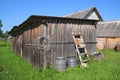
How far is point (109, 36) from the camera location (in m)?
27.9

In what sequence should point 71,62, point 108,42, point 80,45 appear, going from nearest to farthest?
point 71,62 → point 80,45 → point 108,42

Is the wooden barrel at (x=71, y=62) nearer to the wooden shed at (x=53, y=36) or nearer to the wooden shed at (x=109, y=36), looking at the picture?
the wooden shed at (x=53, y=36)

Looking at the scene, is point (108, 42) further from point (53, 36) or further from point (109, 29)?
point (53, 36)

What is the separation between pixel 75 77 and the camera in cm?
955

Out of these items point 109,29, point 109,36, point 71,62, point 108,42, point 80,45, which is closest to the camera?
point 71,62

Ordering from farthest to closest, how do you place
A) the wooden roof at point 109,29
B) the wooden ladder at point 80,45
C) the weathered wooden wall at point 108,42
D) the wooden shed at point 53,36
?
the wooden roof at point 109,29 < the weathered wooden wall at point 108,42 < the wooden ladder at point 80,45 < the wooden shed at point 53,36

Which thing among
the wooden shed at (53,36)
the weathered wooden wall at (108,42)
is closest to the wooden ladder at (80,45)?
the wooden shed at (53,36)

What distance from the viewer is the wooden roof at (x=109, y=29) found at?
91.2 ft

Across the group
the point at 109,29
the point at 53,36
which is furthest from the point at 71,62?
the point at 109,29

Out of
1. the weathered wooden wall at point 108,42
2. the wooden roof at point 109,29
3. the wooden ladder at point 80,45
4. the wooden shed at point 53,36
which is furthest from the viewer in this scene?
the wooden roof at point 109,29

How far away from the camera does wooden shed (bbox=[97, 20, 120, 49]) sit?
2737cm

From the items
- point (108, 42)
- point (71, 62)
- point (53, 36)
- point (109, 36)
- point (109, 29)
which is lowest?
point (71, 62)

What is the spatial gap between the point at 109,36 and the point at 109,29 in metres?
2.32

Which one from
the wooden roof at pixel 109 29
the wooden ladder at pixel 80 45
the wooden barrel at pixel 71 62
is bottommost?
the wooden barrel at pixel 71 62
